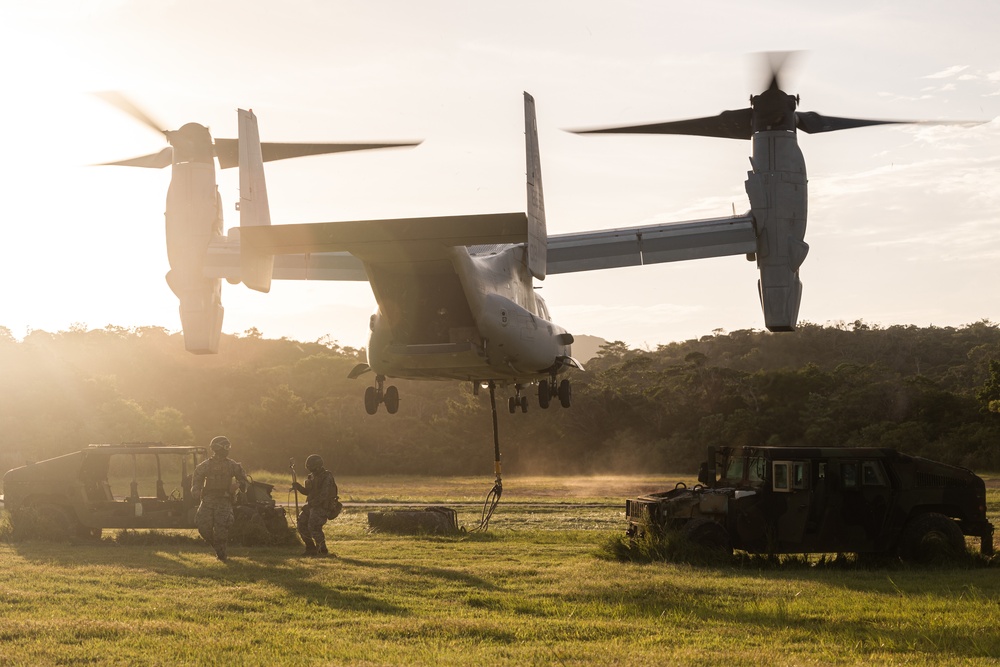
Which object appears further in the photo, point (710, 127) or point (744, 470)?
point (710, 127)

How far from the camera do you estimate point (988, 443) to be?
42.9 metres

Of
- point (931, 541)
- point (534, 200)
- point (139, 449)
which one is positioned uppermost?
point (534, 200)

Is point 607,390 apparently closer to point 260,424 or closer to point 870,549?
point 260,424

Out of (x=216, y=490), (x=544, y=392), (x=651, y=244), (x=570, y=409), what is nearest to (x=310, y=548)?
(x=216, y=490)

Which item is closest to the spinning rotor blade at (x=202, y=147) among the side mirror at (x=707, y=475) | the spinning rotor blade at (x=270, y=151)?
the spinning rotor blade at (x=270, y=151)

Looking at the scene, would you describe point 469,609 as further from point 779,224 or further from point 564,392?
point 779,224

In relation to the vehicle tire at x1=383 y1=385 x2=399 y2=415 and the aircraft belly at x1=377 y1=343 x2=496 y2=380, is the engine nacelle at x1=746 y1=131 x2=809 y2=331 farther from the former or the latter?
the vehicle tire at x1=383 y1=385 x2=399 y2=415

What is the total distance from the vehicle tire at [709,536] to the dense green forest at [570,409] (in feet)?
84.7

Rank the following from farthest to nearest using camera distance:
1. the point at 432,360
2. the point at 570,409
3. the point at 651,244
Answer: the point at 570,409 → the point at 651,244 → the point at 432,360

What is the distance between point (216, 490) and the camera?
1578 cm

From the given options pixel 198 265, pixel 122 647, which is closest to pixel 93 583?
pixel 122 647

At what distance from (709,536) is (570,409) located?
3958cm

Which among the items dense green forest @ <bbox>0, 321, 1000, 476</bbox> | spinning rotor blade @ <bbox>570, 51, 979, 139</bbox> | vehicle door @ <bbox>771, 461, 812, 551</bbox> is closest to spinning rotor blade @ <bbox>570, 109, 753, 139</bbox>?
spinning rotor blade @ <bbox>570, 51, 979, 139</bbox>

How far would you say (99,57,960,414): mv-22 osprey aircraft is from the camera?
13625 millimetres
